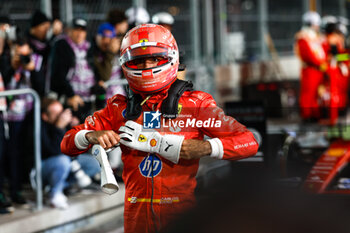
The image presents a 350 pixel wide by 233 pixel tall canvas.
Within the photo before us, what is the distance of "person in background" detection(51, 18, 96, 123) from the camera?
7.18 metres

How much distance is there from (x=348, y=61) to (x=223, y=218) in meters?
11.5

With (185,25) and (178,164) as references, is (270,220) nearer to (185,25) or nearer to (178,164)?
(178,164)

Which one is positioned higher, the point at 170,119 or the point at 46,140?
the point at 170,119

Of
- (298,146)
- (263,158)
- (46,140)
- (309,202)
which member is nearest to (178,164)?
(309,202)

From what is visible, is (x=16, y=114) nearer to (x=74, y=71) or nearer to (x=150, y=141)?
(x=74, y=71)

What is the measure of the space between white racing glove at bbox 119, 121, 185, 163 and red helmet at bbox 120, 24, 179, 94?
0.73 feet

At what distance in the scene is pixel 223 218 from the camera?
268 cm

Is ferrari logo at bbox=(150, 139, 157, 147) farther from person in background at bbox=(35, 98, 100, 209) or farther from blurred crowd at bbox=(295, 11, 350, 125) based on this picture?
blurred crowd at bbox=(295, 11, 350, 125)

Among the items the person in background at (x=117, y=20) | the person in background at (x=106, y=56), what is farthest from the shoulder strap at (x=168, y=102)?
the person in background at (x=117, y=20)

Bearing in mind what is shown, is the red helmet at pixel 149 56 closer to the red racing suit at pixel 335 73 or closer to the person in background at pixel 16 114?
the person in background at pixel 16 114

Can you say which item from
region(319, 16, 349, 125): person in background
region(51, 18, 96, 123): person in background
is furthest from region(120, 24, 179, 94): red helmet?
region(319, 16, 349, 125): person in background

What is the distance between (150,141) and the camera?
10.6 feet

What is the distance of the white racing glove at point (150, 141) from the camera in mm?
3162

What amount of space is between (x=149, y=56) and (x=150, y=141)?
45 cm
